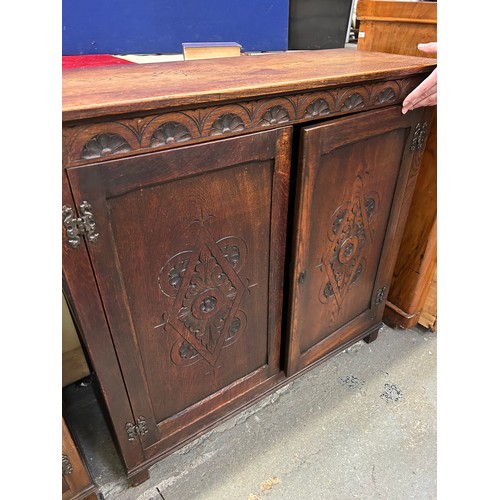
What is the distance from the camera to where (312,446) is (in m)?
1.24

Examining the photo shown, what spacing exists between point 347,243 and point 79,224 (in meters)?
0.77

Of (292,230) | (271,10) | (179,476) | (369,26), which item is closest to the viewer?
(292,230)

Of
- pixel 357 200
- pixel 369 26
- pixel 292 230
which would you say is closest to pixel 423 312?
pixel 357 200

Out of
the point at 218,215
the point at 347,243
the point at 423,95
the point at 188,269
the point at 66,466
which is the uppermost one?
the point at 423,95

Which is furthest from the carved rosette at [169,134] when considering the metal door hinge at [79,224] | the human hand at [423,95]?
the human hand at [423,95]

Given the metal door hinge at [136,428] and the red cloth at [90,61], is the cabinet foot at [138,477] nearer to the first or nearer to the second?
the metal door hinge at [136,428]

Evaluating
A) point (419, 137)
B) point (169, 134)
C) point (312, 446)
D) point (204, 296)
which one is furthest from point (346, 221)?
point (312, 446)

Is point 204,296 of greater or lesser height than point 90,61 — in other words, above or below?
below

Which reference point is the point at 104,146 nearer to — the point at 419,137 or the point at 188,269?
the point at 188,269

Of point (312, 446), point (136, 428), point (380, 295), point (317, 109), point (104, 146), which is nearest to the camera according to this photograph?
point (104, 146)

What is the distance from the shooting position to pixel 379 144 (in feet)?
3.45

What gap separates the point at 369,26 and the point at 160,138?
973 millimetres

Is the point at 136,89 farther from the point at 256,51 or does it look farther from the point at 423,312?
the point at 423,312

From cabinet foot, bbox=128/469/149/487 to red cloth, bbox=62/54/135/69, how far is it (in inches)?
44.7
